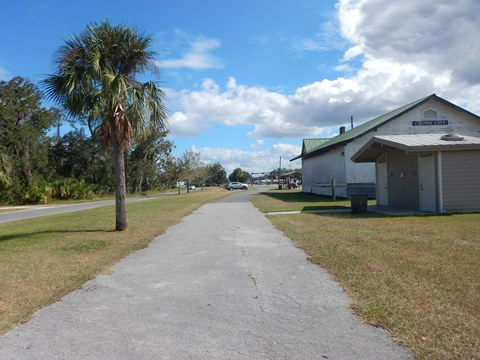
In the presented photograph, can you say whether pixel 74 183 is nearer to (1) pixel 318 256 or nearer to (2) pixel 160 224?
(2) pixel 160 224

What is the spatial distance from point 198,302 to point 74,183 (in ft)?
158

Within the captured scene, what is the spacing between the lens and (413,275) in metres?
6.99

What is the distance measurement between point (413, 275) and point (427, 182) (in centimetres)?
1207

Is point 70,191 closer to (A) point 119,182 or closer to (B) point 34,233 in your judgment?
(B) point 34,233

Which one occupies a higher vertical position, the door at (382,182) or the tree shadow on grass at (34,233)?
the door at (382,182)

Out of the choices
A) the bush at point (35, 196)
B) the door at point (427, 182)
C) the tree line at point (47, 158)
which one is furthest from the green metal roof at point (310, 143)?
the door at point (427, 182)

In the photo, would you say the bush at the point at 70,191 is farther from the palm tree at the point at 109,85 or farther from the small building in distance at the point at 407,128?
the palm tree at the point at 109,85

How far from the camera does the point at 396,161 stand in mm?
20703

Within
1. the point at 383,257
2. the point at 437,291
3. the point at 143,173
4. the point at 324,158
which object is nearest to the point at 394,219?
the point at 383,257

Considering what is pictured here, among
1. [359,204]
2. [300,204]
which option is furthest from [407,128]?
[359,204]

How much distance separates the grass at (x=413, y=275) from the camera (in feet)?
14.7

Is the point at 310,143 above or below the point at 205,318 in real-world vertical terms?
above

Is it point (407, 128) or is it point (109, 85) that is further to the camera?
point (407, 128)

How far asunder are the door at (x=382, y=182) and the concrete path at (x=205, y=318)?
49.2 feet
